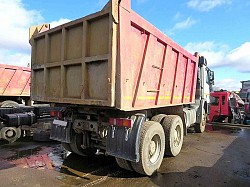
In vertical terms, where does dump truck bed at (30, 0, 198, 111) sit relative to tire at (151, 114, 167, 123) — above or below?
above

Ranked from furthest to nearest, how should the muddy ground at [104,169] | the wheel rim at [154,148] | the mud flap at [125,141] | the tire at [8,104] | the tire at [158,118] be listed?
the tire at [8,104], the tire at [158,118], the wheel rim at [154,148], the muddy ground at [104,169], the mud flap at [125,141]

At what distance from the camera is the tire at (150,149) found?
4328 millimetres

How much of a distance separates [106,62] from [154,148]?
216 centimetres

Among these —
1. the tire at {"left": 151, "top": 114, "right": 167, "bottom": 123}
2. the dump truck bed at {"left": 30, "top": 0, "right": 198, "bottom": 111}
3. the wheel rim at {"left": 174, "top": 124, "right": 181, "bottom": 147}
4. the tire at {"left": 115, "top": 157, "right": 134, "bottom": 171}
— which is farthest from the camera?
the wheel rim at {"left": 174, "top": 124, "right": 181, "bottom": 147}

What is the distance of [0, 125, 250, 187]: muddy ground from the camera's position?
425 centimetres

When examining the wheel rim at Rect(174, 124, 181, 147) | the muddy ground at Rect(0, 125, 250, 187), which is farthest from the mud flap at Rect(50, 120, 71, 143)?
the wheel rim at Rect(174, 124, 181, 147)

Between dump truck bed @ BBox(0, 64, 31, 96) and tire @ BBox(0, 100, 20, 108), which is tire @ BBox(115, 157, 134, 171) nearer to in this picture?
tire @ BBox(0, 100, 20, 108)

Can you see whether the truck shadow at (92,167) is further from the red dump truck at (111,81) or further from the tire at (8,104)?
the tire at (8,104)

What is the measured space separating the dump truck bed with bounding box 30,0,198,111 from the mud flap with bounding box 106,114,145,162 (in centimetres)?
37

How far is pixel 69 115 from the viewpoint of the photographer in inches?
207

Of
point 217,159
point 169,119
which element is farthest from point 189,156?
point 169,119

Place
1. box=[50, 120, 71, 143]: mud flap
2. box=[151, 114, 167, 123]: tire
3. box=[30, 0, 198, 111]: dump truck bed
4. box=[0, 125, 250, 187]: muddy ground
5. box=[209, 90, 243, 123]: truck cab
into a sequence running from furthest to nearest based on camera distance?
box=[209, 90, 243, 123]: truck cab < box=[151, 114, 167, 123]: tire < box=[50, 120, 71, 143]: mud flap < box=[0, 125, 250, 187]: muddy ground < box=[30, 0, 198, 111]: dump truck bed

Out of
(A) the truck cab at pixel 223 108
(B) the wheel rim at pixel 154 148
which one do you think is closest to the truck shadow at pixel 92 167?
(B) the wheel rim at pixel 154 148

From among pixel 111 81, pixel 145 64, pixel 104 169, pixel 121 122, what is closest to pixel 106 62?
pixel 111 81
